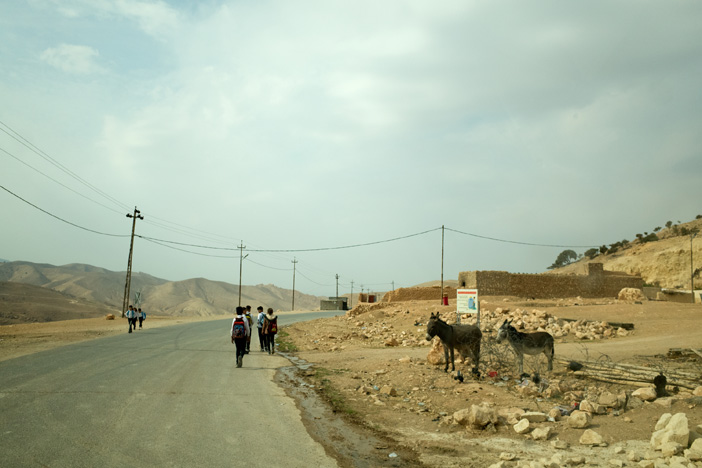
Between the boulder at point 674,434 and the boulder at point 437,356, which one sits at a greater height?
the boulder at point 674,434

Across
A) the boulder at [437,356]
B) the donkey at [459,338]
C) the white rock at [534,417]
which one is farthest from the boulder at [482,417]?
the boulder at [437,356]

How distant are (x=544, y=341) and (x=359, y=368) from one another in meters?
5.62

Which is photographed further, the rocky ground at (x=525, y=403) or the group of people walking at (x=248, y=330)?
the group of people walking at (x=248, y=330)

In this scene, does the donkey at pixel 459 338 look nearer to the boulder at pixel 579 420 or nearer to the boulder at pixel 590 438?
the boulder at pixel 579 420

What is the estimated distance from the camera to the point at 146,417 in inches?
305

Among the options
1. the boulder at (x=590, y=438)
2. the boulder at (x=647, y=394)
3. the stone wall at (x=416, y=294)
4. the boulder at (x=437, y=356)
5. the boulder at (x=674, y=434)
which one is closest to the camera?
the boulder at (x=674, y=434)

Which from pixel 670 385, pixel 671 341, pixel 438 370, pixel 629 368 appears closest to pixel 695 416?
pixel 670 385

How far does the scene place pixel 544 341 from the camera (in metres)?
12.1

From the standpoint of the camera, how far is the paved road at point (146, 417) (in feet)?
19.2

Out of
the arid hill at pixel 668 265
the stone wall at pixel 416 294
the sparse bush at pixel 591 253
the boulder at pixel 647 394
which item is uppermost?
the sparse bush at pixel 591 253

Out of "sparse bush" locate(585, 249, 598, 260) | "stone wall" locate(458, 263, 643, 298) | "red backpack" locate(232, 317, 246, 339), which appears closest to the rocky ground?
"red backpack" locate(232, 317, 246, 339)

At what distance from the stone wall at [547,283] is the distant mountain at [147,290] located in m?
89.9

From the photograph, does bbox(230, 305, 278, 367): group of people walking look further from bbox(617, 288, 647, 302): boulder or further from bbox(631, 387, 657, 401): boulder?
bbox(617, 288, 647, 302): boulder

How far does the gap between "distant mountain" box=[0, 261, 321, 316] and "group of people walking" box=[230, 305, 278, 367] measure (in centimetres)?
10222
